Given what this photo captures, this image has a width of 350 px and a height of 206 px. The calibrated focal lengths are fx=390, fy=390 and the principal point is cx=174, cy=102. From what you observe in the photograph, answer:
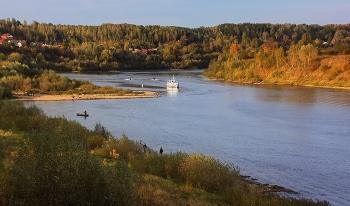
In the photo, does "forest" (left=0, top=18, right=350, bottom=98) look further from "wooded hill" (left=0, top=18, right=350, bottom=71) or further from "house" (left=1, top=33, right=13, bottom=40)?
"house" (left=1, top=33, right=13, bottom=40)

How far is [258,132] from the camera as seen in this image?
74.2ft

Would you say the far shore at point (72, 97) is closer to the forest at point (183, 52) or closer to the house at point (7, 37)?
the forest at point (183, 52)

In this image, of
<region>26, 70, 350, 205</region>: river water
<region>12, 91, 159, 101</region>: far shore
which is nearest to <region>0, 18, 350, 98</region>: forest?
<region>12, 91, 159, 101</region>: far shore

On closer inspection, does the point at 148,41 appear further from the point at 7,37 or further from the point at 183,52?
the point at 7,37

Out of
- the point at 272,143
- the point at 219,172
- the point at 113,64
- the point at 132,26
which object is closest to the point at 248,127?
the point at 272,143

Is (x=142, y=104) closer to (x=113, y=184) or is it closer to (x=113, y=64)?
(x=113, y=184)

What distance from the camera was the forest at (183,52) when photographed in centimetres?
5922

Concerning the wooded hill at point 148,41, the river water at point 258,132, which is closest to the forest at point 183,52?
the wooded hill at point 148,41

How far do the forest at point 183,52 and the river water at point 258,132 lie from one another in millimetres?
16494

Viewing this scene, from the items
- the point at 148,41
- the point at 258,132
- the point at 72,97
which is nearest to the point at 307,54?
the point at 72,97

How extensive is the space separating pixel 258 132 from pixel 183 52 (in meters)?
110

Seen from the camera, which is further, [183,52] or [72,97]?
[183,52]

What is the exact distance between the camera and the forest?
59219mm

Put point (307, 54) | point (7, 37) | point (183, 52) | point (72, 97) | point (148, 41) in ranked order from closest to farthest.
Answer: point (72, 97) < point (307, 54) < point (183, 52) < point (7, 37) < point (148, 41)
